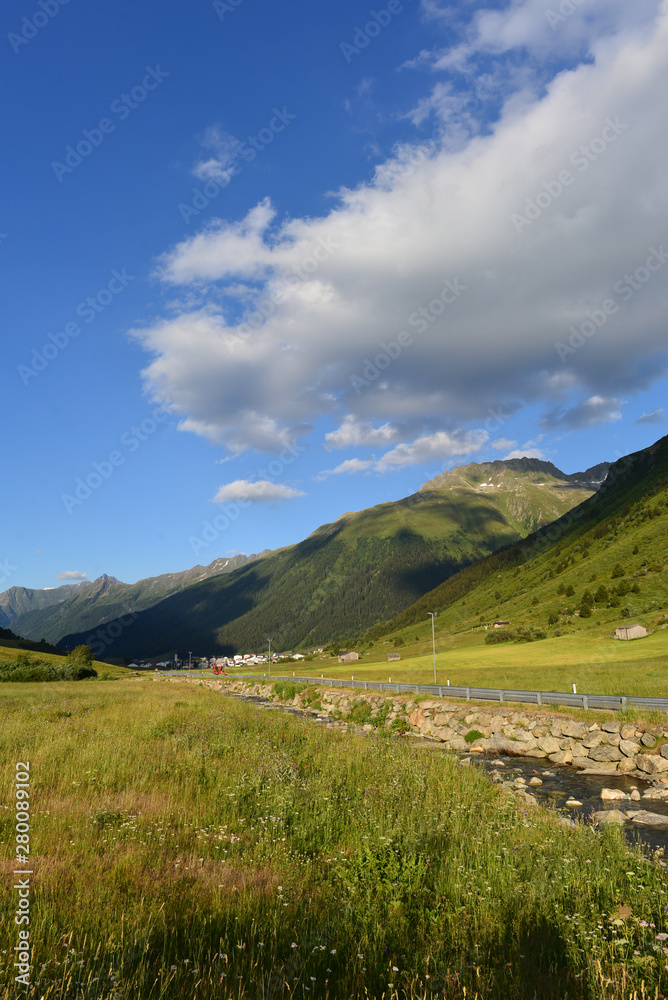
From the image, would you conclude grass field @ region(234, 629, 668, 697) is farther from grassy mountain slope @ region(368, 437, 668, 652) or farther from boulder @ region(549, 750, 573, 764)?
grassy mountain slope @ region(368, 437, 668, 652)

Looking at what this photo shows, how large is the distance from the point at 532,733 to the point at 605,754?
462 centimetres

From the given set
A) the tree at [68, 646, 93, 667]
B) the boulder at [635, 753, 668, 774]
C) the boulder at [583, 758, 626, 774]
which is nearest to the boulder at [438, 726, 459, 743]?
the boulder at [583, 758, 626, 774]

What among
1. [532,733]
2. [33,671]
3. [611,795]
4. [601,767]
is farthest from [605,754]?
[33,671]

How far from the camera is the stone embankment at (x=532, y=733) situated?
877 inches

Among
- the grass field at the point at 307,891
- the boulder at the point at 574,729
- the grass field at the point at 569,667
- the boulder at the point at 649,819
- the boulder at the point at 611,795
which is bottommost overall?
the grass field at the point at 569,667

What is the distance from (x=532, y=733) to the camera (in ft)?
89.6

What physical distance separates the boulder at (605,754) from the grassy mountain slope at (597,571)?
5765cm

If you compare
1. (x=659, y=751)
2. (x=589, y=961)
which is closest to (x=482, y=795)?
(x=589, y=961)

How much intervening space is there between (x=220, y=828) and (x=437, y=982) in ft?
16.2

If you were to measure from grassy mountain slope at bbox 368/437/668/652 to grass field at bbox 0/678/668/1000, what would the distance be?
250 feet

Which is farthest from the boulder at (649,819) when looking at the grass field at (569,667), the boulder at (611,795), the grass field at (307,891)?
the grass field at (569,667)

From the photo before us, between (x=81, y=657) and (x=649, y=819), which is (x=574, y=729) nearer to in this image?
(x=649, y=819)

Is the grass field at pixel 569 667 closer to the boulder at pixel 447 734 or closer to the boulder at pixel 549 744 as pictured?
the boulder at pixel 549 744

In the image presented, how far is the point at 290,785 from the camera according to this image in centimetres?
1109
